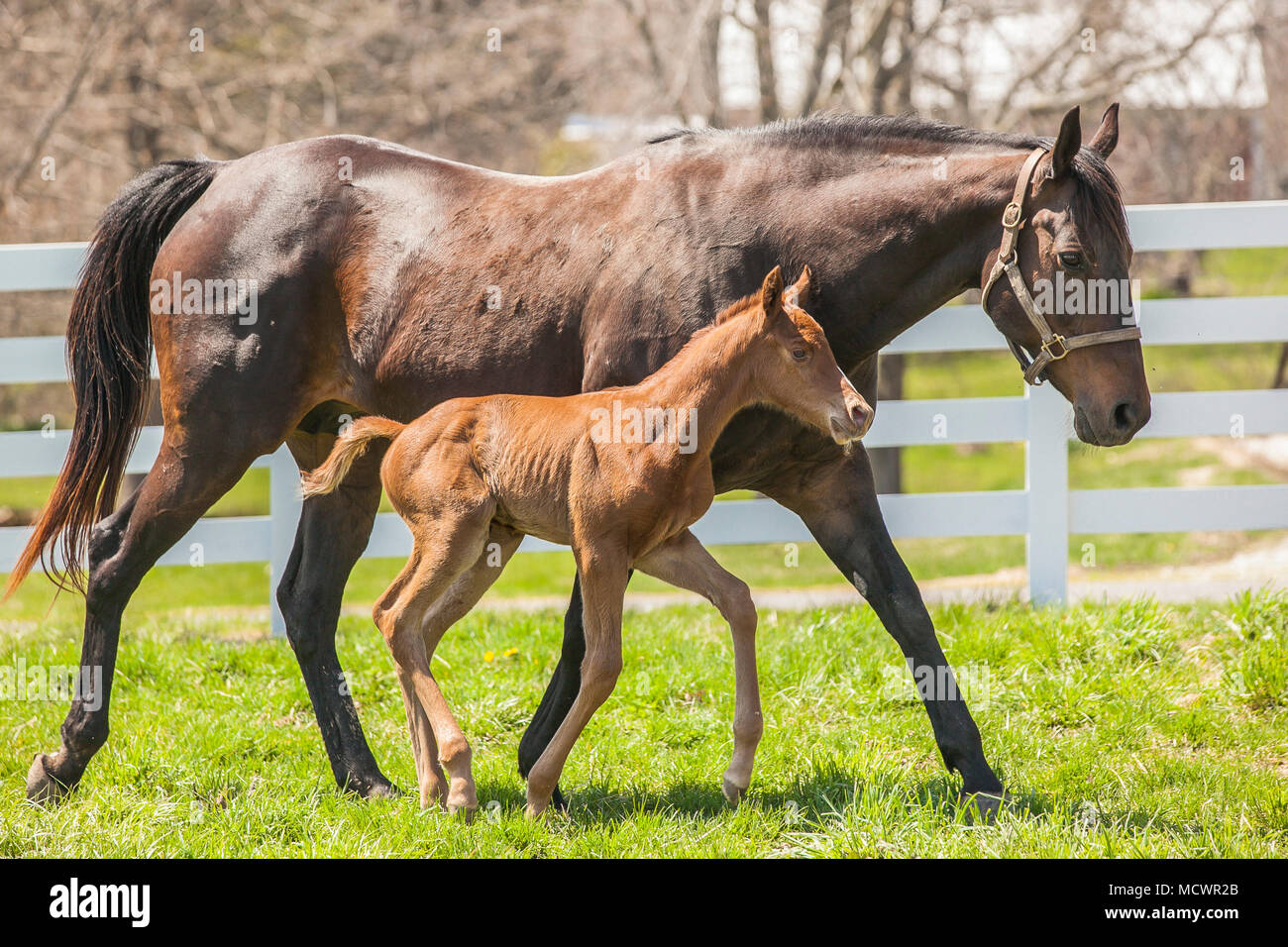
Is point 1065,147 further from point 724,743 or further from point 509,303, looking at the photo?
point 724,743

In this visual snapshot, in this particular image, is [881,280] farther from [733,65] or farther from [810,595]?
[733,65]

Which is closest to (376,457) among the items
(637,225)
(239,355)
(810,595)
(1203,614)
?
(239,355)

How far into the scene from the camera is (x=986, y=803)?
3848 mm

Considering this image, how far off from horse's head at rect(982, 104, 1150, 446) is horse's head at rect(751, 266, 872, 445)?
0.60 m

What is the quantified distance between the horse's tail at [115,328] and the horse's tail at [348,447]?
1279 mm

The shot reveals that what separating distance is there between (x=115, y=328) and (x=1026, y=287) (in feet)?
10.8

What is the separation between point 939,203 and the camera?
3.84 metres

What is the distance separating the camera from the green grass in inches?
145

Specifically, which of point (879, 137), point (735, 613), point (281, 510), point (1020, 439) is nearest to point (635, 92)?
point (1020, 439)

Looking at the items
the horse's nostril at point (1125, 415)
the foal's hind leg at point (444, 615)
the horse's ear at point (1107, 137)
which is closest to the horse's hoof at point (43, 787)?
the foal's hind leg at point (444, 615)

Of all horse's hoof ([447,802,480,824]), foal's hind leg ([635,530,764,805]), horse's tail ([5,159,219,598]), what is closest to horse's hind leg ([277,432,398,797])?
horse's tail ([5,159,219,598])

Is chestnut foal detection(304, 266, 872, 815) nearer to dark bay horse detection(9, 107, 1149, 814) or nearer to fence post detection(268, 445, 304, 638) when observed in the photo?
dark bay horse detection(9, 107, 1149, 814)

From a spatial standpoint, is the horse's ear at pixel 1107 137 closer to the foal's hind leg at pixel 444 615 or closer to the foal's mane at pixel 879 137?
the foal's mane at pixel 879 137

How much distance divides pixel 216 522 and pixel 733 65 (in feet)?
19.8
